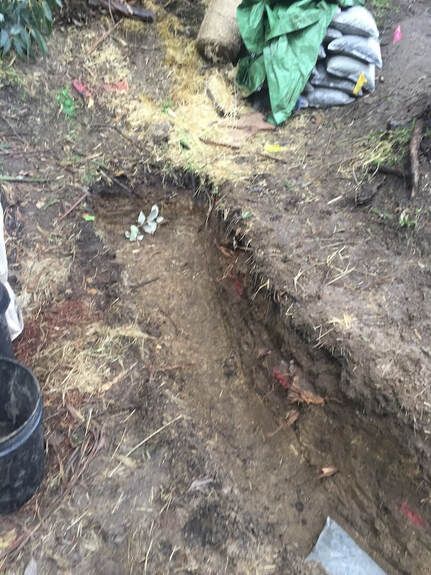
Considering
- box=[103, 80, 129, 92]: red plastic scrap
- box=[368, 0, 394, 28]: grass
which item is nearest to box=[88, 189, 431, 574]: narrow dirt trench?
box=[103, 80, 129, 92]: red plastic scrap

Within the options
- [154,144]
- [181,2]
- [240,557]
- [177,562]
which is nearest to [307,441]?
[240,557]

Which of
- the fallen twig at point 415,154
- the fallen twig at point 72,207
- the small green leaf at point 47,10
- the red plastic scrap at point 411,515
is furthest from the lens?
the small green leaf at point 47,10

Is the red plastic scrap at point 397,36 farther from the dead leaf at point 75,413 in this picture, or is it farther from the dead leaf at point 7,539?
the dead leaf at point 7,539

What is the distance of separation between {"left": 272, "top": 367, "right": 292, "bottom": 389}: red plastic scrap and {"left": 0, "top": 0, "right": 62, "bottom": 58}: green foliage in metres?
3.35

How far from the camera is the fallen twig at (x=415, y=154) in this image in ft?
11.7

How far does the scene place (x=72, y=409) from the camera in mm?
3018

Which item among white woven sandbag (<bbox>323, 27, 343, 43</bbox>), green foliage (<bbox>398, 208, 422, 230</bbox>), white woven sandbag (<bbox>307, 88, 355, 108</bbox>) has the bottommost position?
green foliage (<bbox>398, 208, 422, 230</bbox>)

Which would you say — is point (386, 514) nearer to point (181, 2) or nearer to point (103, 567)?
point (103, 567)

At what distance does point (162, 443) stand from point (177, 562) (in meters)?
0.61

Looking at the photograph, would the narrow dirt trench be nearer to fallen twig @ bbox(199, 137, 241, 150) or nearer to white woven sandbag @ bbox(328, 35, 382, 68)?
Result: fallen twig @ bbox(199, 137, 241, 150)

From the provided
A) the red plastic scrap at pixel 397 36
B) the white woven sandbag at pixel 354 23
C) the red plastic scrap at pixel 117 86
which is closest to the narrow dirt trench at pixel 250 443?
the red plastic scrap at pixel 117 86

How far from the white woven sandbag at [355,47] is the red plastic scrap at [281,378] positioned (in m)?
2.86

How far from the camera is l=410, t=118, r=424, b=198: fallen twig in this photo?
3.57 m

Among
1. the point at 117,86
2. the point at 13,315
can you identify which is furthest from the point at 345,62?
the point at 13,315
